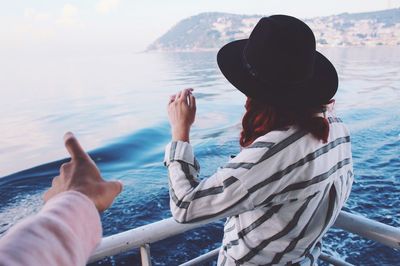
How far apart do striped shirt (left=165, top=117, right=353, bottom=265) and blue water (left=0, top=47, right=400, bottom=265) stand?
1.97ft

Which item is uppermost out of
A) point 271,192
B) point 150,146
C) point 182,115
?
point 182,115

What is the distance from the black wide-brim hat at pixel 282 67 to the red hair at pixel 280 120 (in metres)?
0.03

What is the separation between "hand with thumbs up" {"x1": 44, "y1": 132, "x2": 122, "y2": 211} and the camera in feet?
2.14

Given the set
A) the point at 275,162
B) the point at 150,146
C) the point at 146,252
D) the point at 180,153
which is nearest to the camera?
the point at 275,162

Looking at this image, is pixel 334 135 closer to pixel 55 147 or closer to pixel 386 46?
pixel 55 147

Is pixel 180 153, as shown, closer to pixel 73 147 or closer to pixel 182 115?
pixel 182 115

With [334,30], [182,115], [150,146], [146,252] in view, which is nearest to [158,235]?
[146,252]

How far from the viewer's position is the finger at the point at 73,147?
669 mm

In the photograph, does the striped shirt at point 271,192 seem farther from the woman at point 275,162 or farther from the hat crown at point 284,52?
the hat crown at point 284,52

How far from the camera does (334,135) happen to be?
119 cm

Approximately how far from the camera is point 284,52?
1.09m

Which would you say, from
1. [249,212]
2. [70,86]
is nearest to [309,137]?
[249,212]

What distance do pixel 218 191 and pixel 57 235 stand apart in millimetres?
577

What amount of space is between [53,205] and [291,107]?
753 mm
